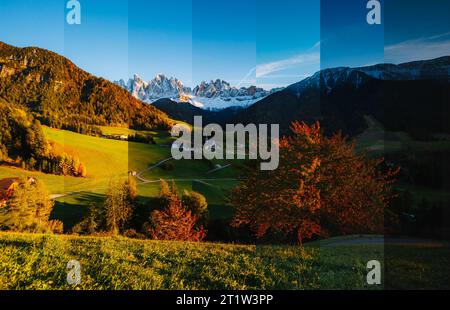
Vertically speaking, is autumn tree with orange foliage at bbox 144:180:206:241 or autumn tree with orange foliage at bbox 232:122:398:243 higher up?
autumn tree with orange foliage at bbox 232:122:398:243

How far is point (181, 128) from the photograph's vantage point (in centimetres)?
17900

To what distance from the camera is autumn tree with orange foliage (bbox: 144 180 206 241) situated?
40906 millimetres

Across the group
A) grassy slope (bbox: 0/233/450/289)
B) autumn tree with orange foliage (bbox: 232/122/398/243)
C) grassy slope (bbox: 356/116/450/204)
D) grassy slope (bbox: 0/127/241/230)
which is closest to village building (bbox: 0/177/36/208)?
grassy slope (bbox: 0/127/241/230)

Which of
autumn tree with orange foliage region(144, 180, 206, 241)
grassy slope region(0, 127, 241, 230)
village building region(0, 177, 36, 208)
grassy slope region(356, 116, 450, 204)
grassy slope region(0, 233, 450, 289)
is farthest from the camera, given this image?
grassy slope region(356, 116, 450, 204)

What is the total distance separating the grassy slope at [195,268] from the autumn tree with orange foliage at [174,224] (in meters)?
29.9

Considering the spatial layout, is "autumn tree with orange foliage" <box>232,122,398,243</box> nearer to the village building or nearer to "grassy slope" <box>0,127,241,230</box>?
"grassy slope" <box>0,127,241,230</box>

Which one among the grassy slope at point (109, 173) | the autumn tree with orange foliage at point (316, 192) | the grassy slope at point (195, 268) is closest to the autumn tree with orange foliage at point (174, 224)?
the grassy slope at point (109, 173)

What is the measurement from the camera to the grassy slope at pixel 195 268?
303 inches

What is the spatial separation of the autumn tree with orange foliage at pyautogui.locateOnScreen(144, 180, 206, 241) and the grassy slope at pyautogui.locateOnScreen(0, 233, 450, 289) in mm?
29896

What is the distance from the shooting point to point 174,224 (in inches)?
1599

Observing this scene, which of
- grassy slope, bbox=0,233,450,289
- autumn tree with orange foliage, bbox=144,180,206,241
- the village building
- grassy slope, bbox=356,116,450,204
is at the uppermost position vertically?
grassy slope, bbox=356,116,450,204

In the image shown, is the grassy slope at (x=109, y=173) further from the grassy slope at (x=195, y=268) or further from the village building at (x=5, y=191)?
the grassy slope at (x=195, y=268)

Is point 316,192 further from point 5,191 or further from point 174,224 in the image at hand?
point 5,191
